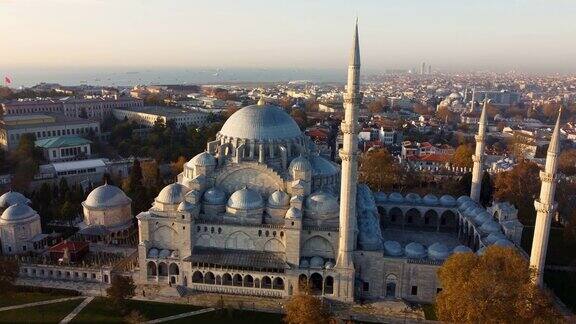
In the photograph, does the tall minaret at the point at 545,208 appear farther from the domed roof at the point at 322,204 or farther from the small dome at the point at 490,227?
the domed roof at the point at 322,204

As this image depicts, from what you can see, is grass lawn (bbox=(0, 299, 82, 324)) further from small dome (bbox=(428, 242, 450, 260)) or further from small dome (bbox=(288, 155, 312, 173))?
small dome (bbox=(428, 242, 450, 260))

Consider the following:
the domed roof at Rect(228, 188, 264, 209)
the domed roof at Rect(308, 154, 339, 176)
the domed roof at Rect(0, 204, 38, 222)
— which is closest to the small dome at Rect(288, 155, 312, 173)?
the domed roof at Rect(308, 154, 339, 176)

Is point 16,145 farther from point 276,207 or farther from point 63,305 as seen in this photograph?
point 276,207

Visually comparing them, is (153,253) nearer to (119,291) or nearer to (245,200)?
(119,291)

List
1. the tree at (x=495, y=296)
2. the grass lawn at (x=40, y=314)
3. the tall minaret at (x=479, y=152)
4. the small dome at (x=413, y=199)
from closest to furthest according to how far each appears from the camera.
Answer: the tree at (x=495, y=296)
the grass lawn at (x=40, y=314)
the tall minaret at (x=479, y=152)
the small dome at (x=413, y=199)

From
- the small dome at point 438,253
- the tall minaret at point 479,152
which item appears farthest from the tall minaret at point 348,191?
the tall minaret at point 479,152

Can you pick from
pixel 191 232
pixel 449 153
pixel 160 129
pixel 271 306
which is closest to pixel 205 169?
pixel 191 232
